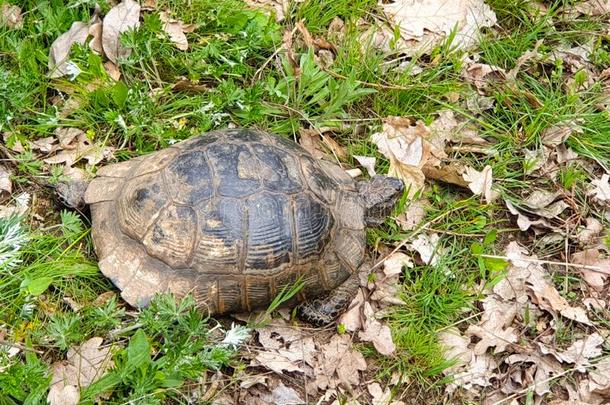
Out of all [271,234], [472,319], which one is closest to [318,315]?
[271,234]

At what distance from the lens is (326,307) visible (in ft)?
12.9

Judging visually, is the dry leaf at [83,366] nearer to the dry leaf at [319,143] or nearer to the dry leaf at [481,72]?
the dry leaf at [319,143]

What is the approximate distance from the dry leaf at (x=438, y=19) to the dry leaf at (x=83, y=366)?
3.29 m

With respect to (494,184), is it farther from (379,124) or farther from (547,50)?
(547,50)

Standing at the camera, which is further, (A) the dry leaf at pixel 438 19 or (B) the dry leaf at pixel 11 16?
(A) the dry leaf at pixel 438 19

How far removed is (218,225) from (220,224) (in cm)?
1

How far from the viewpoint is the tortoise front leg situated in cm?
392

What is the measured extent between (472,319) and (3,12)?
370 centimetres

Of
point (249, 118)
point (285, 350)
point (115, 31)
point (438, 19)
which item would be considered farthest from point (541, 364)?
point (115, 31)

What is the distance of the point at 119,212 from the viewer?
3672mm

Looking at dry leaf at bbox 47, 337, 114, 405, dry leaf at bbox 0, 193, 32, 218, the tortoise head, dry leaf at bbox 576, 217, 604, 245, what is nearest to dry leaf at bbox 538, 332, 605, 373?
dry leaf at bbox 576, 217, 604, 245

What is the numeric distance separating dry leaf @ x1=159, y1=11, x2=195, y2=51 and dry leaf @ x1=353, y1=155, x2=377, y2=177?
4.82 feet

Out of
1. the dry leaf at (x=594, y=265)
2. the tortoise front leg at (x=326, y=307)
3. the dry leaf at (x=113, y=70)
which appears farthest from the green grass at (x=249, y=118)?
the tortoise front leg at (x=326, y=307)

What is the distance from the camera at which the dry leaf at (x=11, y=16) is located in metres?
4.35
